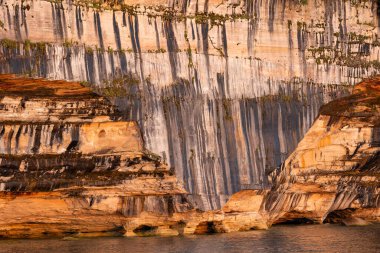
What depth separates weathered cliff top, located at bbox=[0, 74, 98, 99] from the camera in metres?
37.6

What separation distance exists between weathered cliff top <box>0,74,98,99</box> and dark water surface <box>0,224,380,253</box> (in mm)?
6314

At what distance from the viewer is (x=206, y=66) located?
1644 inches

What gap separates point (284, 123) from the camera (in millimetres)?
43250

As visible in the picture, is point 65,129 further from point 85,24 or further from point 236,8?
point 236,8

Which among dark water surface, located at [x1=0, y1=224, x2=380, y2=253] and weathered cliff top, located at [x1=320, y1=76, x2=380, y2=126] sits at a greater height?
weathered cliff top, located at [x1=320, y1=76, x2=380, y2=126]

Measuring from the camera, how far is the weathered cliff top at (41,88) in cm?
3759

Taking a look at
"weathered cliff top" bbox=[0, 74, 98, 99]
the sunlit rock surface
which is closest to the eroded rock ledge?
"weathered cliff top" bbox=[0, 74, 98, 99]

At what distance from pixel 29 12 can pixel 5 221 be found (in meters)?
9.05

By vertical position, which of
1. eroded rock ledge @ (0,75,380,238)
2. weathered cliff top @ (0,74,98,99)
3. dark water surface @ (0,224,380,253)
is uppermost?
weathered cliff top @ (0,74,98,99)

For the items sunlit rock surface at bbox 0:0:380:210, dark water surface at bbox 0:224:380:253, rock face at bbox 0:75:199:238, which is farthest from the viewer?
sunlit rock surface at bbox 0:0:380:210

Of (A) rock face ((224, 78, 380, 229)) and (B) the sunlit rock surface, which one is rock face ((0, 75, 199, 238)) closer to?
(B) the sunlit rock surface

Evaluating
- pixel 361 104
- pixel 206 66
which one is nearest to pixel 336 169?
pixel 361 104

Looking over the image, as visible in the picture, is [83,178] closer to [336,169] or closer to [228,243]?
[228,243]

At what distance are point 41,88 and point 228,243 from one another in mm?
10228
